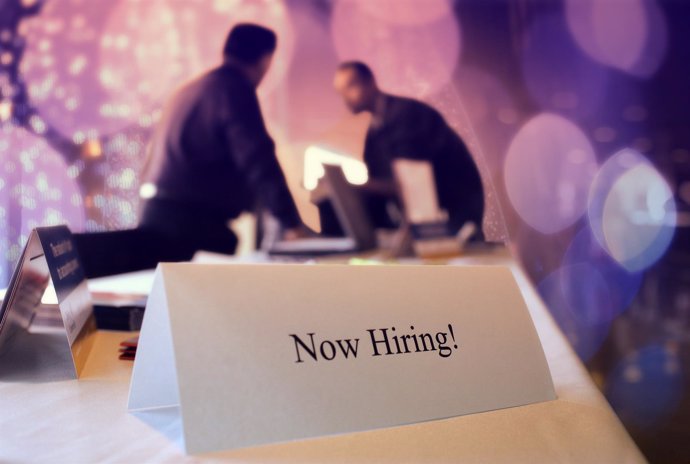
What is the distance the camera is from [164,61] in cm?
283

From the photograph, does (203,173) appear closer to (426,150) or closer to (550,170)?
(426,150)

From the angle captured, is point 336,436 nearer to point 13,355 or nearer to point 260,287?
point 260,287

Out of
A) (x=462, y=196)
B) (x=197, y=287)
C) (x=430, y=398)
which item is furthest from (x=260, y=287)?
(x=462, y=196)

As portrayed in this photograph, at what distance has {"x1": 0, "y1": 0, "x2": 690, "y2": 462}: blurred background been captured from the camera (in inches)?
83.4

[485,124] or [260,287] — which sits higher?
[260,287]

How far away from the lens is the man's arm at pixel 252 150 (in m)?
1.48

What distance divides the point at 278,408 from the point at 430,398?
0.46ft

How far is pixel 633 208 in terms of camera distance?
2988 millimetres

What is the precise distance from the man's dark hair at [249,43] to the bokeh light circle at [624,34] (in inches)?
79.1

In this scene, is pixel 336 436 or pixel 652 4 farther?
pixel 652 4

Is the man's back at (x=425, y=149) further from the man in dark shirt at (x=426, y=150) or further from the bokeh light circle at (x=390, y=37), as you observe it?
the bokeh light circle at (x=390, y=37)

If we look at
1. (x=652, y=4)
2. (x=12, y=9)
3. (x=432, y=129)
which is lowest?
(x=432, y=129)

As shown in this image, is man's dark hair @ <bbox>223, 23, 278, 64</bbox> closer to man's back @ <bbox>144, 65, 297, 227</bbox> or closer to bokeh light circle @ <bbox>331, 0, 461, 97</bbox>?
man's back @ <bbox>144, 65, 297, 227</bbox>

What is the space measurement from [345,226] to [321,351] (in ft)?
4.64
